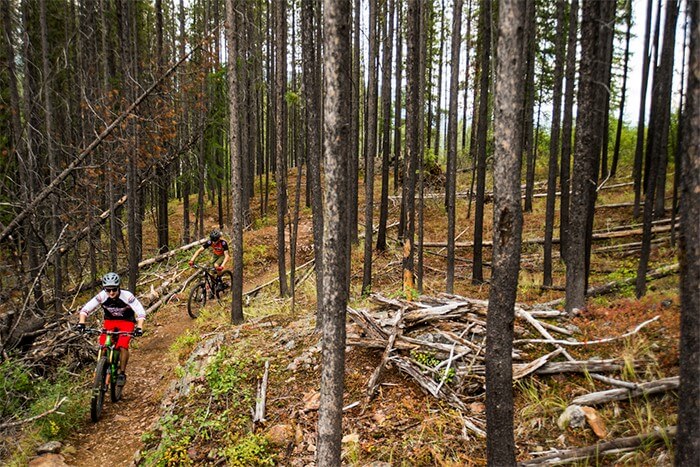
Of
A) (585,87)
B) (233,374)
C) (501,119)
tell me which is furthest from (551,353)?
(233,374)

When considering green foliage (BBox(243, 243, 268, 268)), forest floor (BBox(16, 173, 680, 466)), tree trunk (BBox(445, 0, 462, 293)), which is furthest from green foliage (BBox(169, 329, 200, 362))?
tree trunk (BBox(445, 0, 462, 293))

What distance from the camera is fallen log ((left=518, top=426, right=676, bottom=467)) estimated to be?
4.26m

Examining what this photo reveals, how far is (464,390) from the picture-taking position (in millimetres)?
5840

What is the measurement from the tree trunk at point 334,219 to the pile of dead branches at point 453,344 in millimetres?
2298

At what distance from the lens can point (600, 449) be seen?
171 inches

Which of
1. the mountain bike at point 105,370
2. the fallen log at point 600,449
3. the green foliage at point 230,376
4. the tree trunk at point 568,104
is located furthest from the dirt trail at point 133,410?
the tree trunk at point 568,104

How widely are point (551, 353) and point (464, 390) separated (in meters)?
1.39

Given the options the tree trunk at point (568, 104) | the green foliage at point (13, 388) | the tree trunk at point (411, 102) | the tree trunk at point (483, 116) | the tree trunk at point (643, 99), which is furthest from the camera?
the tree trunk at point (643, 99)

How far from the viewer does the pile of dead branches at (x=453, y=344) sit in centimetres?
565

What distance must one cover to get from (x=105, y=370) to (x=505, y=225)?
7431mm

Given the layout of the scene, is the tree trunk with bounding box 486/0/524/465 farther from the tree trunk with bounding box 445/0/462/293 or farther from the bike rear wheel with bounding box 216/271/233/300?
the bike rear wheel with bounding box 216/271/233/300

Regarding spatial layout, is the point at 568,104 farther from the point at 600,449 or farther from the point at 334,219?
the point at 334,219

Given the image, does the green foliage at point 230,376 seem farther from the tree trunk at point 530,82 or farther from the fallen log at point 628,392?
the tree trunk at point 530,82

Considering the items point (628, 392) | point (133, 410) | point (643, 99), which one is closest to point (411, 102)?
point (628, 392)
